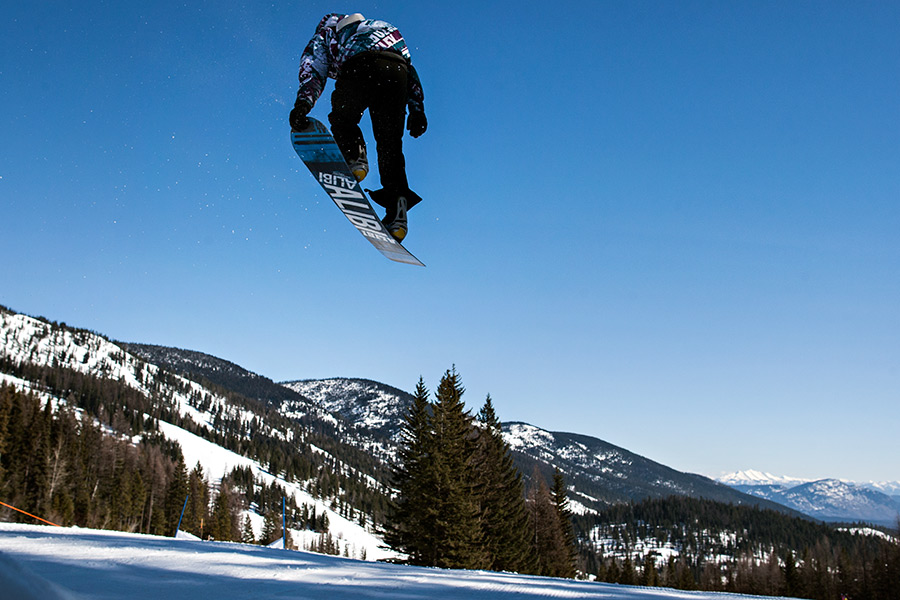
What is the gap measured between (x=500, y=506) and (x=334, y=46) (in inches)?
1011

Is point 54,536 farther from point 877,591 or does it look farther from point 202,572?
point 877,591

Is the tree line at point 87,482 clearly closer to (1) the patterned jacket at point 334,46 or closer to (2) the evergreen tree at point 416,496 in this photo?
(2) the evergreen tree at point 416,496

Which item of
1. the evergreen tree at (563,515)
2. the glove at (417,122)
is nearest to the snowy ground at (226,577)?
the glove at (417,122)

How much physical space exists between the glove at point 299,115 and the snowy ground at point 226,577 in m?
3.92

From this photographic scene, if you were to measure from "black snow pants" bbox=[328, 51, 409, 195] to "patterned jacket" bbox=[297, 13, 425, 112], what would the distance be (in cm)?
9

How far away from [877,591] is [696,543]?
12807 cm

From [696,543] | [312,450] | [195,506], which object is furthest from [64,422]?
[696,543]

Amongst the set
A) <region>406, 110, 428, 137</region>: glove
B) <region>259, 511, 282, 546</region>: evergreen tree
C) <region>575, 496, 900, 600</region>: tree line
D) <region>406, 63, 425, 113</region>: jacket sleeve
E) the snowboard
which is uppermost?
<region>406, 63, 425, 113</region>: jacket sleeve

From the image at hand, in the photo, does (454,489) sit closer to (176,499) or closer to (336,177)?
(336,177)

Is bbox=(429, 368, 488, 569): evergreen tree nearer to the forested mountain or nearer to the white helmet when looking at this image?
the forested mountain

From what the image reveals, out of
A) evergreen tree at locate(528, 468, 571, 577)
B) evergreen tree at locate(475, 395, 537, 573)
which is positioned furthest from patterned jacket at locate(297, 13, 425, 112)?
evergreen tree at locate(528, 468, 571, 577)

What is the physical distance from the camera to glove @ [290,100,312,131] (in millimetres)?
5246

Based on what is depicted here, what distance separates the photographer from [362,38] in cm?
503

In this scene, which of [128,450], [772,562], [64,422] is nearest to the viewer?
[64,422]
